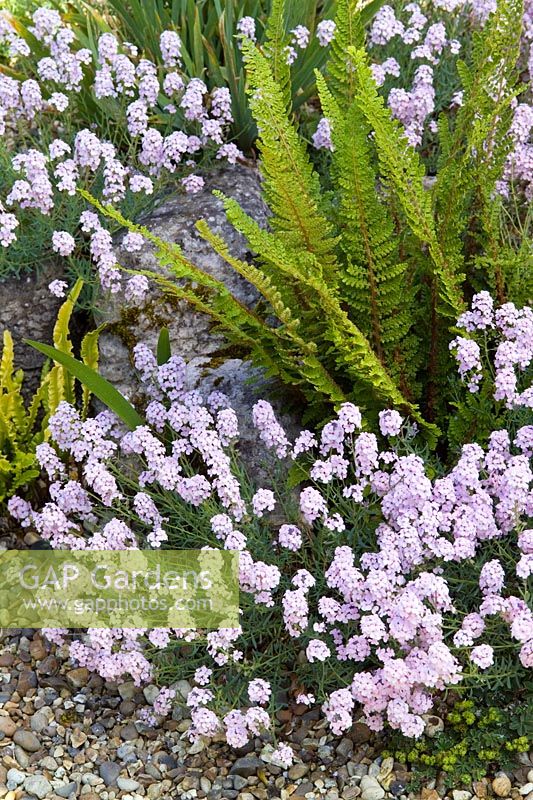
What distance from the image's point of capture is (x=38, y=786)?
Answer: 3.26 metres

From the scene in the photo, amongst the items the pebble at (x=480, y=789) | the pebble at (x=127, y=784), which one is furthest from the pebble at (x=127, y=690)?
the pebble at (x=480, y=789)

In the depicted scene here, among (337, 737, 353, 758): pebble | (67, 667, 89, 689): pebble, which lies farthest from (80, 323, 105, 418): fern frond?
(337, 737, 353, 758): pebble

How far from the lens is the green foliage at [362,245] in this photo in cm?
348

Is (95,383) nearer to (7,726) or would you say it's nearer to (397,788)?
(7,726)

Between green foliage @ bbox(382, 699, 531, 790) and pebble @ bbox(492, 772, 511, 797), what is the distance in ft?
0.12

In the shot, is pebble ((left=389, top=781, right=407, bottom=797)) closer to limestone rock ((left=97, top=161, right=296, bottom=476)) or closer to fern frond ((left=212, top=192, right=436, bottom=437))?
fern frond ((left=212, top=192, right=436, bottom=437))

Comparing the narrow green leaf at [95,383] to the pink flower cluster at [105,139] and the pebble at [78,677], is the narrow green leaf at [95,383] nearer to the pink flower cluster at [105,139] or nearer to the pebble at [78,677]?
the pink flower cluster at [105,139]

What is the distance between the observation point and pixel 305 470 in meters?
3.62

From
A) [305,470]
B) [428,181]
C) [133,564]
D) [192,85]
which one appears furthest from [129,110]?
[133,564]

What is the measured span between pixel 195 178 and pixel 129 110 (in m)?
0.40

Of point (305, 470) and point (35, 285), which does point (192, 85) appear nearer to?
point (35, 285)

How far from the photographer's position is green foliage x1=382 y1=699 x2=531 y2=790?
9.75 feet

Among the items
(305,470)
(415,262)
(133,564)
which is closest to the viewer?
(133,564)

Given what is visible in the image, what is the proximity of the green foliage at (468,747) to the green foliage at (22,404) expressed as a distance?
1.92m
